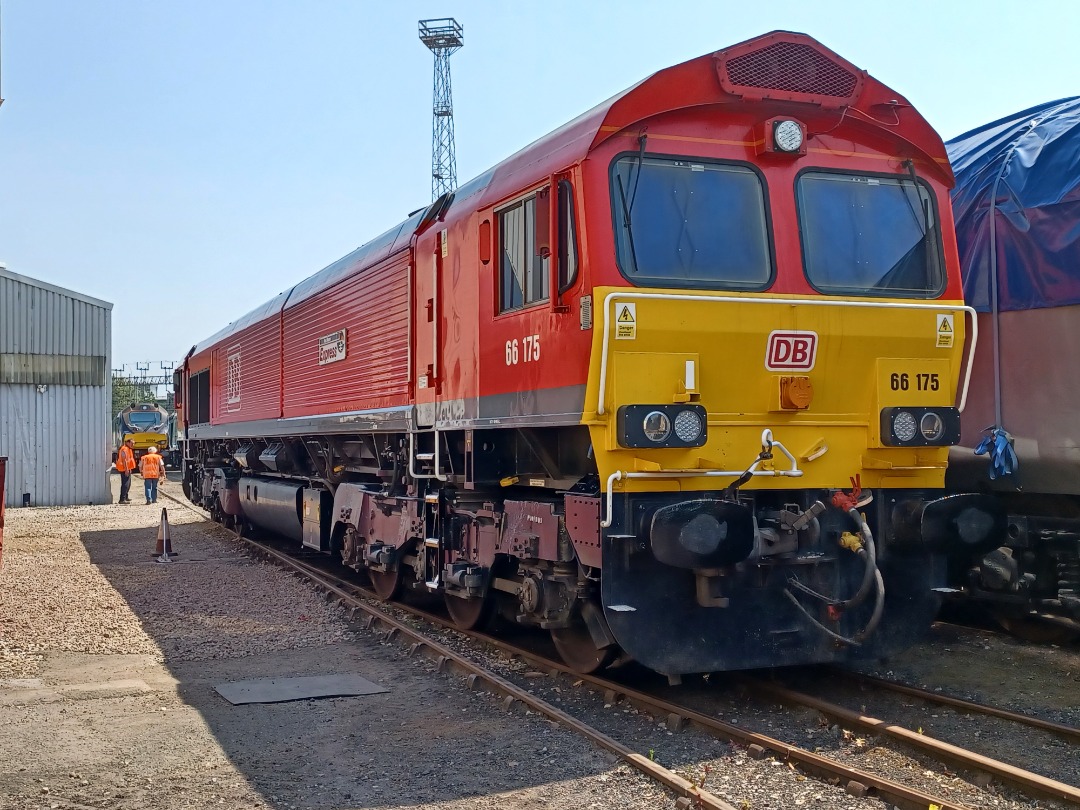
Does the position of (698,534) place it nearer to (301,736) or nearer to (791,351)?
(791,351)

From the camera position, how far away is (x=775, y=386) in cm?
651

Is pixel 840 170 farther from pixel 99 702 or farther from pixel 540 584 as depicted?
pixel 99 702

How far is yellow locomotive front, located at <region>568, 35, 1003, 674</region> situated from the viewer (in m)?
6.11

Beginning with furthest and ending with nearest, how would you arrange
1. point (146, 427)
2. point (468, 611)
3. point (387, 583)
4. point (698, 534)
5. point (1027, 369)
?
point (146, 427)
point (387, 583)
point (468, 611)
point (1027, 369)
point (698, 534)

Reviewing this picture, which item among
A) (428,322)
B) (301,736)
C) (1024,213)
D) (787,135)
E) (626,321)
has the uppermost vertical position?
(787,135)

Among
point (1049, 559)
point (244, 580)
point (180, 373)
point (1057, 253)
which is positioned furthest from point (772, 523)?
point (180, 373)

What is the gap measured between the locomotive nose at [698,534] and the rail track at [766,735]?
0.91m

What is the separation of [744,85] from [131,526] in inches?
664

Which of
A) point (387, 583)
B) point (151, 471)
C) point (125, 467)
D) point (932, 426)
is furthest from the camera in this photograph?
point (125, 467)

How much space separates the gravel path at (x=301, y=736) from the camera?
511 centimetres

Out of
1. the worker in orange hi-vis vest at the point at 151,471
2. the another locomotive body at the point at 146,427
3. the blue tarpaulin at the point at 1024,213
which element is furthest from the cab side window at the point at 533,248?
the another locomotive body at the point at 146,427

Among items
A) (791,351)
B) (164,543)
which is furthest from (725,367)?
(164,543)

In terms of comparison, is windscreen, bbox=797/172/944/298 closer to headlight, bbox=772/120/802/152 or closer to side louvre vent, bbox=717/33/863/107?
headlight, bbox=772/120/802/152

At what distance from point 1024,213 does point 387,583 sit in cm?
658
